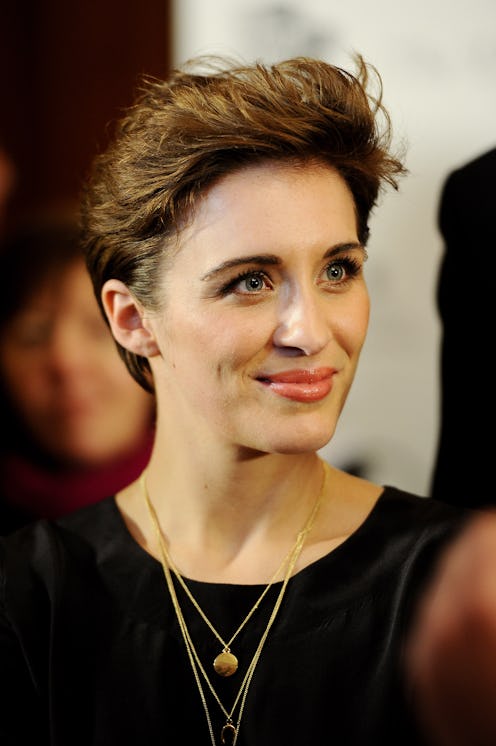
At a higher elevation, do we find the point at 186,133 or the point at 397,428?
the point at 186,133

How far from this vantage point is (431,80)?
1468 mm

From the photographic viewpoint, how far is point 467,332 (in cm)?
128

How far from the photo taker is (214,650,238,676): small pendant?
1066 mm

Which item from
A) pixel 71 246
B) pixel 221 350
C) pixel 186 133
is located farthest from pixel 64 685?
pixel 71 246

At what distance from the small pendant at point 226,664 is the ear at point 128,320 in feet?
1.22

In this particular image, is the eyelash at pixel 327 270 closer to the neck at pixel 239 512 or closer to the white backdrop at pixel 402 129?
the neck at pixel 239 512

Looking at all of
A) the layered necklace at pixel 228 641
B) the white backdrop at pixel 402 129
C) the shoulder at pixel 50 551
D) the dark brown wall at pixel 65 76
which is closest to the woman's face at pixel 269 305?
the layered necklace at pixel 228 641

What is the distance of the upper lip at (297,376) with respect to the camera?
101 cm

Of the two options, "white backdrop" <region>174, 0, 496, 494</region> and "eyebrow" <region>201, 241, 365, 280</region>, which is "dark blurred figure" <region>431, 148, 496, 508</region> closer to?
"white backdrop" <region>174, 0, 496, 494</region>

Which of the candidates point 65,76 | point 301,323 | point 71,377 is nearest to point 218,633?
point 301,323

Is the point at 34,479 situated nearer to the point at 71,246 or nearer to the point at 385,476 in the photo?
the point at 71,246

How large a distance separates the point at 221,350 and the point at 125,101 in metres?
0.89

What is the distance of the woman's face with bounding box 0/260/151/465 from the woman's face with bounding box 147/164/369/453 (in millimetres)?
765

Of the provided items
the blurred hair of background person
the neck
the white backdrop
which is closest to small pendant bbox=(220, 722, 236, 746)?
the neck
